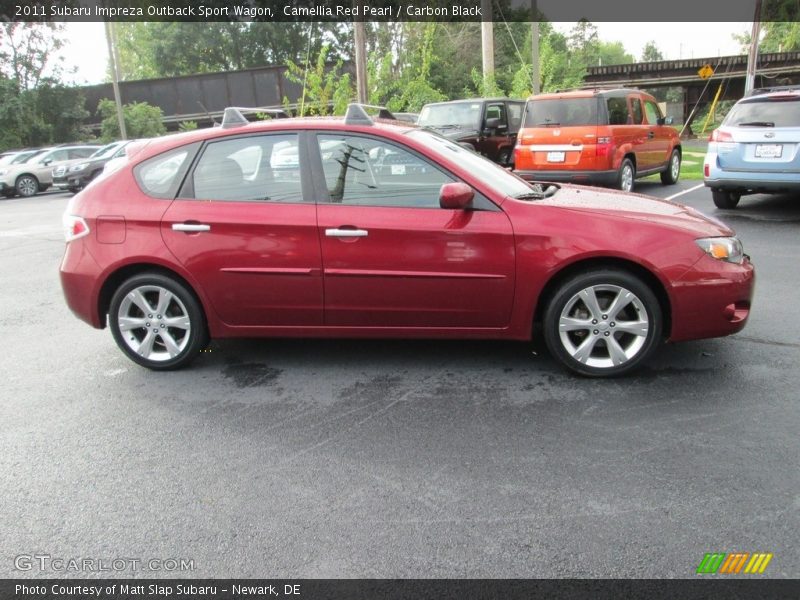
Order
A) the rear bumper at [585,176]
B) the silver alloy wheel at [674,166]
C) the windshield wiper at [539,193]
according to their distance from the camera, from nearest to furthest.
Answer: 1. the windshield wiper at [539,193]
2. the rear bumper at [585,176]
3. the silver alloy wheel at [674,166]

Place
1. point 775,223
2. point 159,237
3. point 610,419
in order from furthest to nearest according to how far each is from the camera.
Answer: point 775,223, point 159,237, point 610,419

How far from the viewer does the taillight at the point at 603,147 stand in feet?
36.7

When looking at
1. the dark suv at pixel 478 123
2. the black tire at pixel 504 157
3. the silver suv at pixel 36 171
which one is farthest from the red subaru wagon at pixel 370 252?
Answer: the silver suv at pixel 36 171

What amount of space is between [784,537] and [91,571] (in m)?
Answer: 2.69

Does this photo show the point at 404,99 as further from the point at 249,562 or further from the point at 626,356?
the point at 249,562

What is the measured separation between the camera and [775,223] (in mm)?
9258

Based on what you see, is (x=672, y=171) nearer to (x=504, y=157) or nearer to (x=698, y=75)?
(x=504, y=157)

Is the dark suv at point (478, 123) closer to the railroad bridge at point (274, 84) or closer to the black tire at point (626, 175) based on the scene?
the black tire at point (626, 175)

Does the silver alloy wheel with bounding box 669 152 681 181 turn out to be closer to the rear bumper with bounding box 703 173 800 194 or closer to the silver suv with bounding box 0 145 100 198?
the rear bumper with bounding box 703 173 800 194

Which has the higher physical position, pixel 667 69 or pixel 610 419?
pixel 667 69

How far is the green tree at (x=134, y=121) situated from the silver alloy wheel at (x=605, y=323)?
32.7 meters

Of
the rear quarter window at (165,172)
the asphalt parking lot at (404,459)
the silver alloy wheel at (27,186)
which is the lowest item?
the silver alloy wheel at (27,186)

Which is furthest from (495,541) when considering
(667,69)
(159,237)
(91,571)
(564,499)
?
(667,69)

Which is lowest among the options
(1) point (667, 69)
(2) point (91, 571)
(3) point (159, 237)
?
(2) point (91, 571)
